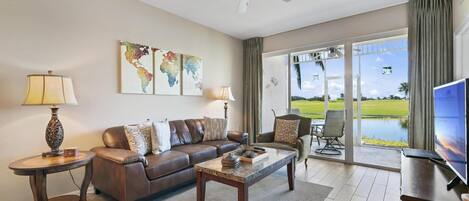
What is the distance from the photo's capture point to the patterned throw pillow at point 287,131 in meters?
3.77

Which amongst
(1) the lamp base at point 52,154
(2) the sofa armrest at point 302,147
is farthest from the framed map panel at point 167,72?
(2) the sofa armrest at point 302,147

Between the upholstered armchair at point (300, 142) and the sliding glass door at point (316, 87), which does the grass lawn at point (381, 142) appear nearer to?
the sliding glass door at point (316, 87)

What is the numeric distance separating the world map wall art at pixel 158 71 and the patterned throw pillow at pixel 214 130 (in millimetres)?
705

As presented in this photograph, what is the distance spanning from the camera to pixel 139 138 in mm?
2844

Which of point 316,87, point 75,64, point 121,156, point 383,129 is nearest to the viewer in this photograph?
point 121,156

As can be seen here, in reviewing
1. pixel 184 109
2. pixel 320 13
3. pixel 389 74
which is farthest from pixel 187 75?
pixel 389 74

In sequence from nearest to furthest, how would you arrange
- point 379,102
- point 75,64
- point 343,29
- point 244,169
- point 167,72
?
point 244,169
point 75,64
point 167,72
point 343,29
point 379,102

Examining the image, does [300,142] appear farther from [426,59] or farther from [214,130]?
[426,59]

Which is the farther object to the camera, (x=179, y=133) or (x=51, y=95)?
(x=179, y=133)

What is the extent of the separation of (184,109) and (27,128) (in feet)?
7.11

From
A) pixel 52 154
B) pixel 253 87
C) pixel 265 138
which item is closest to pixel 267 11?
pixel 253 87

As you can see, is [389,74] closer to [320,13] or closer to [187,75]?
[320,13]

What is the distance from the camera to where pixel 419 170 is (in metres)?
1.81

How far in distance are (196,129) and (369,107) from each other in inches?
153
